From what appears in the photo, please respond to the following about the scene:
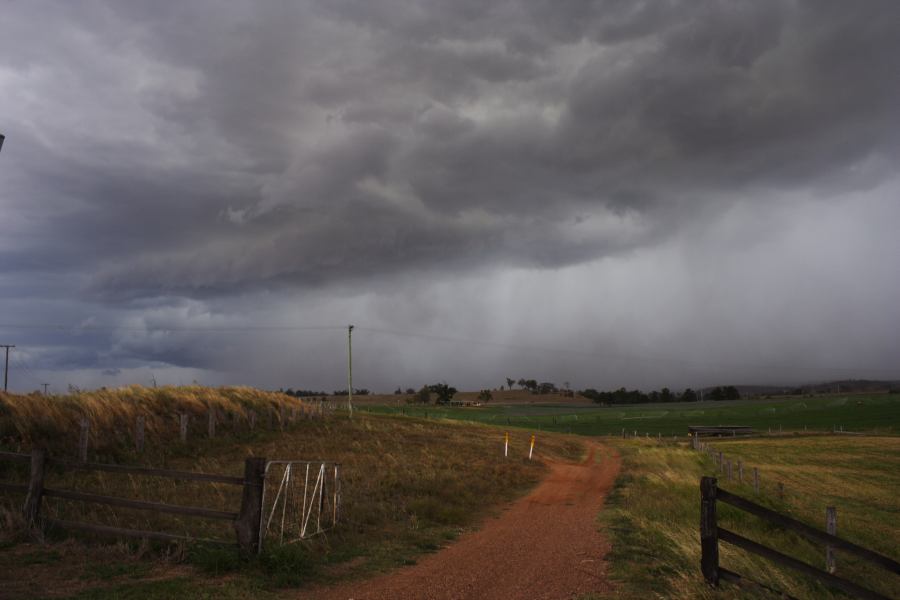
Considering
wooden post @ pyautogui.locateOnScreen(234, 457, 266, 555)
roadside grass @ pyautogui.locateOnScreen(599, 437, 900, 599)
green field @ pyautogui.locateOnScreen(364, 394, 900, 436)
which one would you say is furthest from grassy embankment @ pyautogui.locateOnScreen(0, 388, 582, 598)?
green field @ pyautogui.locateOnScreen(364, 394, 900, 436)

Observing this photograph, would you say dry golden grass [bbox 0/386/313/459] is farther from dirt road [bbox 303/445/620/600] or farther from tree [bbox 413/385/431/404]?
tree [bbox 413/385/431/404]

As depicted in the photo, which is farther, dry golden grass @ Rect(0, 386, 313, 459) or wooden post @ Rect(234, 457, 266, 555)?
dry golden grass @ Rect(0, 386, 313, 459)

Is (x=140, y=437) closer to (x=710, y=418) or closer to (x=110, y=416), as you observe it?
(x=110, y=416)

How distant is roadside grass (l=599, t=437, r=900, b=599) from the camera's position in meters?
9.99

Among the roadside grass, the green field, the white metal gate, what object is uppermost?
the white metal gate

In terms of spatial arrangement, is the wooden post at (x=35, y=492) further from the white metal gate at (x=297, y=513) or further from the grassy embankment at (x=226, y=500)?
the white metal gate at (x=297, y=513)

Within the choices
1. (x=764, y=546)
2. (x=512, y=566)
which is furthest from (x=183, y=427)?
(x=764, y=546)

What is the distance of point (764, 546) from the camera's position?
885cm

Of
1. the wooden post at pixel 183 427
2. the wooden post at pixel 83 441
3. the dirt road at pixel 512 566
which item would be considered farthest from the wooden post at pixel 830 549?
the wooden post at pixel 183 427

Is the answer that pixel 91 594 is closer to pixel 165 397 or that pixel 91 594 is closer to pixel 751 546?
pixel 751 546

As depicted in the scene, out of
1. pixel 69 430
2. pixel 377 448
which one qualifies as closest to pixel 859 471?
pixel 377 448

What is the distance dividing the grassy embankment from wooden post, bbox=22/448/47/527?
26 centimetres

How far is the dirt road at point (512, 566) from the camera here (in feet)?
31.0

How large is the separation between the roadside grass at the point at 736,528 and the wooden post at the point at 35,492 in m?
10.2
